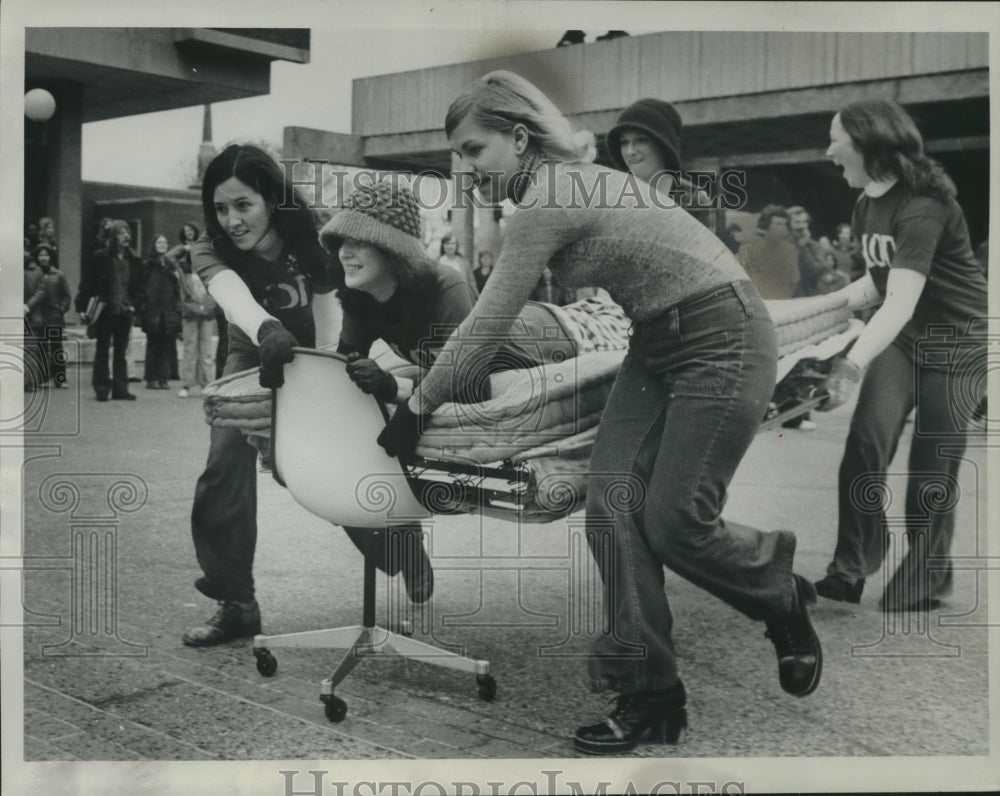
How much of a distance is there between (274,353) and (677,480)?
1085 millimetres

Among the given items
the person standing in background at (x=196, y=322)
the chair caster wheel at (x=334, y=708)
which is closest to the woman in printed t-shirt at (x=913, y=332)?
the chair caster wheel at (x=334, y=708)

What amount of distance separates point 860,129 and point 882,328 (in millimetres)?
538

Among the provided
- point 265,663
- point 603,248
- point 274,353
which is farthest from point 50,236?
point 603,248

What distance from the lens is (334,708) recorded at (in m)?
3.40

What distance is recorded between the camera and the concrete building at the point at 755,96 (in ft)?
11.5

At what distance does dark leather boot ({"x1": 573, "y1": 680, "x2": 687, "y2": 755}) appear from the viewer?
335 centimetres

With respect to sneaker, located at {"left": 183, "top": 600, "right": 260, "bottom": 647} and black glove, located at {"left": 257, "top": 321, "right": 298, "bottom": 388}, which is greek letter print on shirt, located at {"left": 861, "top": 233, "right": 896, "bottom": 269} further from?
sneaker, located at {"left": 183, "top": 600, "right": 260, "bottom": 647}

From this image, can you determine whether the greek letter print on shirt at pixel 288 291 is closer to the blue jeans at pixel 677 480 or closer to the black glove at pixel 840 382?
the blue jeans at pixel 677 480

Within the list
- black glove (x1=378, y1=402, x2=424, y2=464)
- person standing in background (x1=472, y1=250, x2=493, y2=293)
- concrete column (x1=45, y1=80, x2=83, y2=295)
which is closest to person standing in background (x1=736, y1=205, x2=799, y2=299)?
person standing in background (x1=472, y1=250, x2=493, y2=293)

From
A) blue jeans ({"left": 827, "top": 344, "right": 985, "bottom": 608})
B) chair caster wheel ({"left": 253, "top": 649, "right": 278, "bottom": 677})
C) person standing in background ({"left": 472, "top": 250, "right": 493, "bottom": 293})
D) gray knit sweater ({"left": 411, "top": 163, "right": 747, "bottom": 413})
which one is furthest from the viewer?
blue jeans ({"left": 827, "top": 344, "right": 985, "bottom": 608})

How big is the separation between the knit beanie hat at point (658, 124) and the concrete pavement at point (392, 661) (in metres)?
0.80

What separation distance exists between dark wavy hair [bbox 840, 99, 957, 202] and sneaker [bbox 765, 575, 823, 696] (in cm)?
111

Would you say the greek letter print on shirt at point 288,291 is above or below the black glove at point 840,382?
above

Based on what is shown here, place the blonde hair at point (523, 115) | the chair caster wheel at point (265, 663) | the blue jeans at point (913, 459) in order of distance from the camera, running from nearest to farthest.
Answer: the blonde hair at point (523, 115)
the chair caster wheel at point (265, 663)
the blue jeans at point (913, 459)
